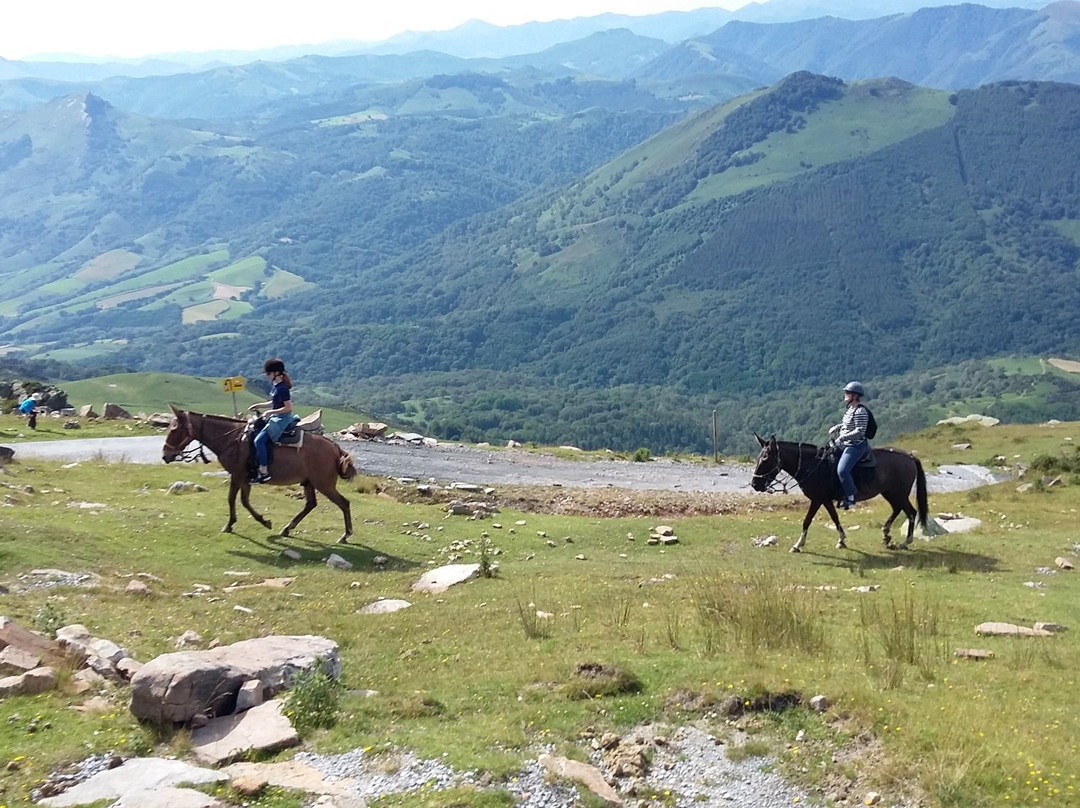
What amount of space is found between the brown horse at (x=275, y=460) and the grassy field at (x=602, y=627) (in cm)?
78

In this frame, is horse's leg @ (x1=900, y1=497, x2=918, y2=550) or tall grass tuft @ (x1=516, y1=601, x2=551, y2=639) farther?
horse's leg @ (x1=900, y1=497, x2=918, y2=550)

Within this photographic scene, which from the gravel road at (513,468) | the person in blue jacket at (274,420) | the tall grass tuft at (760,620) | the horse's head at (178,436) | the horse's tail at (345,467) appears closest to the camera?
the tall grass tuft at (760,620)

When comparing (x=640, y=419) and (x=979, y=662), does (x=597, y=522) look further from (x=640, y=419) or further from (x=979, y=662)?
(x=640, y=419)

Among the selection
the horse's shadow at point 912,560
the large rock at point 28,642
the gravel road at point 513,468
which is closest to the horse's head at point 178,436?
the large rock at point 28,642

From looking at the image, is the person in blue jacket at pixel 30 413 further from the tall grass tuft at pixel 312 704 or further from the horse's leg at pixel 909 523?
the horse's leg at pixel 909 523

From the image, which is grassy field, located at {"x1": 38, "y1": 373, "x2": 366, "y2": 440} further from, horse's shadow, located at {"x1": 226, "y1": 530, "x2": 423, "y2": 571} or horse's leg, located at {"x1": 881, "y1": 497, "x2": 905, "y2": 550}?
horse's leg, located at {"x1": 881, "y1": 497, "x2": 905, "y2": 550}

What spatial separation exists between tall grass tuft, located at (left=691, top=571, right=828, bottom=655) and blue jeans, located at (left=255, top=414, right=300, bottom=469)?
10674 mm

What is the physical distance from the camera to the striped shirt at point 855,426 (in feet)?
64.6

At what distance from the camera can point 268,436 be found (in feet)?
65.7

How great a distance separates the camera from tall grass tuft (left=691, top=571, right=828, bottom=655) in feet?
38.1

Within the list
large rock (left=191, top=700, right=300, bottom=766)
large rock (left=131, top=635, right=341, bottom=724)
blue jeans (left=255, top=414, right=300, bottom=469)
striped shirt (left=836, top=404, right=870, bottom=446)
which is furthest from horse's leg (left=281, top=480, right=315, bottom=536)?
striped shirt (left=836, top=404, right=870, bottom=446)

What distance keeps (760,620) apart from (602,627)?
89.0 inches

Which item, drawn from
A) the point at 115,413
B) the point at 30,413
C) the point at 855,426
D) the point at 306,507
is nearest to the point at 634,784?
the point at 855,426

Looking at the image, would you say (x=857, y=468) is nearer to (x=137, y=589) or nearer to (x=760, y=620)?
(x=760, y=620)
